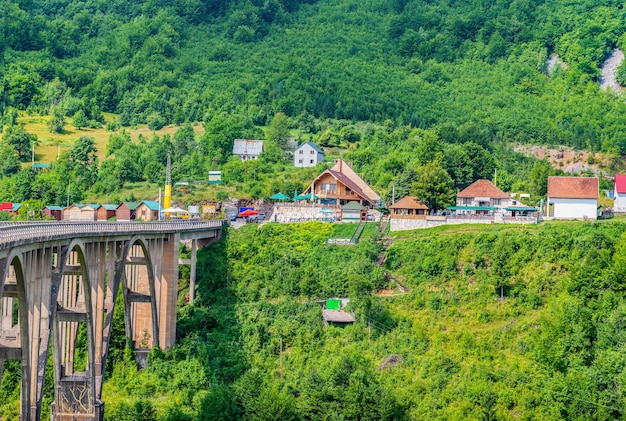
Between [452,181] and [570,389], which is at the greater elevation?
[452,181]

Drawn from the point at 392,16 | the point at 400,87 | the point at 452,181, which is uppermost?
the point at 392,16

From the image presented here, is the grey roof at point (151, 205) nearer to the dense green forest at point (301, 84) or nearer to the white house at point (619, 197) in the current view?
A: the dense green forest at point (301, 84)

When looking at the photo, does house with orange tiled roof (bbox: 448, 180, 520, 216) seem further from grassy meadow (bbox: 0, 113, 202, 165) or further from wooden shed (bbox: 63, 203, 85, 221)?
grassy meadow (bbox: 0, 113, 202, 165)

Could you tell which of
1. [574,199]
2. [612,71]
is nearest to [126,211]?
[574,199]

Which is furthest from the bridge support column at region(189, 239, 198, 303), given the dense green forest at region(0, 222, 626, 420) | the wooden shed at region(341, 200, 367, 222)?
the wooden shed at region(341, 200, 367, 222)

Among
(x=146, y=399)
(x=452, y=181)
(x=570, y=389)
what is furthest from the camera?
(x=452, y=181)

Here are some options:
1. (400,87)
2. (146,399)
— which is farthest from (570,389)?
(400,87)

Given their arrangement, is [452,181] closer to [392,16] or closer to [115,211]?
[115,211]
